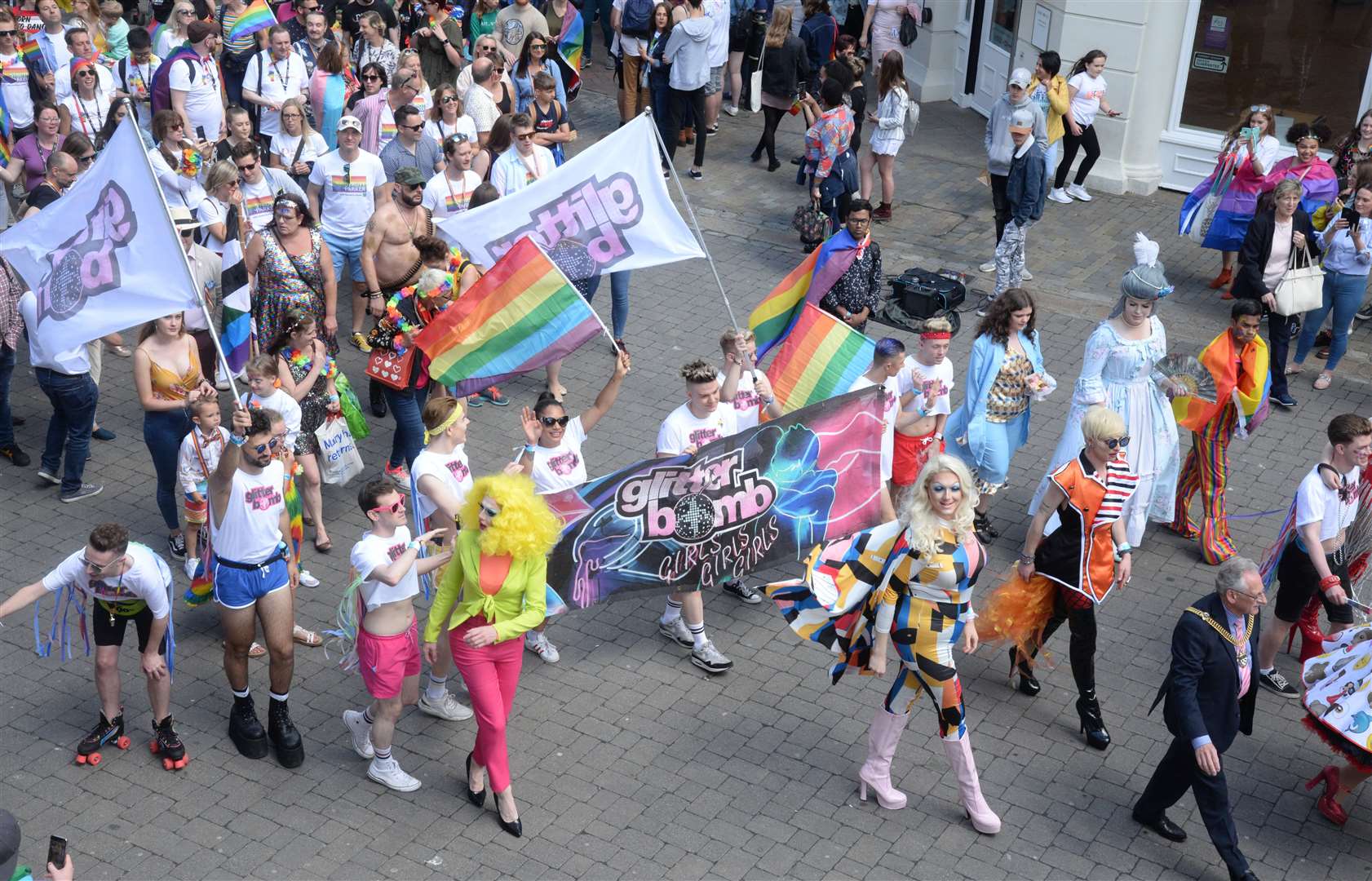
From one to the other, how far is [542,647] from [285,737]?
1.52 metres

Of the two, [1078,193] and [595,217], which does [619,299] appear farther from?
[1078,193]

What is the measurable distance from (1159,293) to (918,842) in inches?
149

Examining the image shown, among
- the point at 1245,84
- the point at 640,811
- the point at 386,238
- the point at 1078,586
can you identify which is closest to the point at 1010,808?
the point at 1078,586

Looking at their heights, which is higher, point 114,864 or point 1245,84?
point 1245,84

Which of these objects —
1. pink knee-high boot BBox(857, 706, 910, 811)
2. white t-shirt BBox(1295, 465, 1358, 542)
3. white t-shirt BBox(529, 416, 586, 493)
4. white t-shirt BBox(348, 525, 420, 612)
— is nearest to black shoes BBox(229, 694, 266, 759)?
white t-shirt BBox(348, 525, 420, 612)

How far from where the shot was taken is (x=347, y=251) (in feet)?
37.7

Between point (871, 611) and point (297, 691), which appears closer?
point (871, 611)

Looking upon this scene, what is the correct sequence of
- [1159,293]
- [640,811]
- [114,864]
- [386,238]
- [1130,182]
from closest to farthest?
[114,864], [640,811], [1159,293], [386,238], [1130,182]

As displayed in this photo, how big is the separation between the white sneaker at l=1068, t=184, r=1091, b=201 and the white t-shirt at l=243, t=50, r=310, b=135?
26.1 feet

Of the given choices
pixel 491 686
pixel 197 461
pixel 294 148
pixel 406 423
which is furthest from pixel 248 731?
pixel 294 148

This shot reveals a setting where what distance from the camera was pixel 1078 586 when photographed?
7375 mm

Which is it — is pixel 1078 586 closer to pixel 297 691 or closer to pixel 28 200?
pixel 297 691

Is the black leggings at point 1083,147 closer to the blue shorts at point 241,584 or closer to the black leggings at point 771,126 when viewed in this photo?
the black leggings at point 771,126

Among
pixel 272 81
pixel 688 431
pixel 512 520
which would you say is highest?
pixel 272 81
